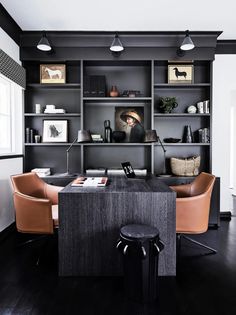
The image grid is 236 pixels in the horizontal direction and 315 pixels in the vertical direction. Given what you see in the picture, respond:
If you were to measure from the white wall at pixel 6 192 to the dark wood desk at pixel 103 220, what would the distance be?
1.26 meters

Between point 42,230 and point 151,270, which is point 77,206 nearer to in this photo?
point 42,230

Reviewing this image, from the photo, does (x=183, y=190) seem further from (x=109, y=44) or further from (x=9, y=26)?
(x=9, y=26)

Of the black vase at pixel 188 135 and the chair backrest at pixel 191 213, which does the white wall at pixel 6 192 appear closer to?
the chair backrest at pixel 191 213

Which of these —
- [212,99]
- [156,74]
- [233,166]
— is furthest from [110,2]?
[233,166]

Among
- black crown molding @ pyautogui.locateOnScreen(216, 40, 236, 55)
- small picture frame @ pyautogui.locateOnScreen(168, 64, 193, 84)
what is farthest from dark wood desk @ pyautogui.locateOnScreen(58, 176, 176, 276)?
black crown molding @ pyautogui.locateOnScreen(216, 40, 236, 55)

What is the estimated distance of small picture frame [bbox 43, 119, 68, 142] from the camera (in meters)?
3.48

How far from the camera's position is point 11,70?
2842 millimetres

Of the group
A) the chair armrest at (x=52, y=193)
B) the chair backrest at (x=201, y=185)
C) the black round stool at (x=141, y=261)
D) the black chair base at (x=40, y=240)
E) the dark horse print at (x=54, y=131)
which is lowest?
the black chair base at (x=40, y=240)

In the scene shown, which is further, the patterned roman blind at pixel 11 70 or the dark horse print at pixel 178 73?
the dark horse print at pixel 178 73

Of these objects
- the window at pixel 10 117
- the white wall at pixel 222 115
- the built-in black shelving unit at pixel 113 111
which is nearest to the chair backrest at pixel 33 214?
the window at pixel 10 117

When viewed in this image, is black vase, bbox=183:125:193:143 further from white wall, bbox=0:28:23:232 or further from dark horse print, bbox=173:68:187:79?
white wall, bbox=0:28:23:232

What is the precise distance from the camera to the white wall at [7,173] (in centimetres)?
277

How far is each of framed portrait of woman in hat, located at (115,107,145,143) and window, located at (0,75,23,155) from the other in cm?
148

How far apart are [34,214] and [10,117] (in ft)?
5.50
